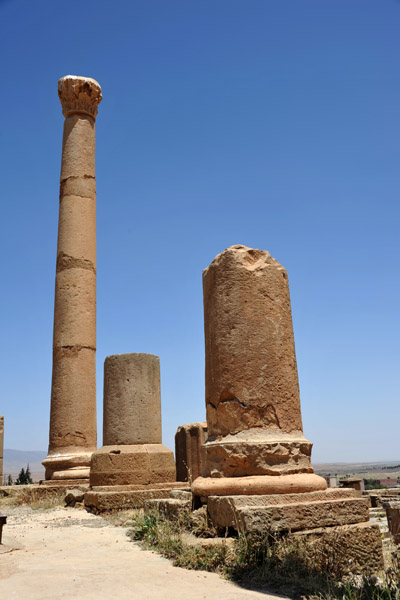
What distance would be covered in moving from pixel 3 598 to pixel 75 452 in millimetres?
8560

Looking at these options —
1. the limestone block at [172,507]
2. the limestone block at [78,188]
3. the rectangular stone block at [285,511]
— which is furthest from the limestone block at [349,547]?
the limestone block at [78,188]

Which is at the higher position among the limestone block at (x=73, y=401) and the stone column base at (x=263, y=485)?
the limestone block at (x=73, y=401)

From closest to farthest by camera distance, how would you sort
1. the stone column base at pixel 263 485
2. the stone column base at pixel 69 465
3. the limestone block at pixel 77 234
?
the stone column base at pixel 263 485
the stone column base at pixel 69 465
the limestone block at pixel 77 234

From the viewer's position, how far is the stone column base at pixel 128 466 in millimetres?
9711

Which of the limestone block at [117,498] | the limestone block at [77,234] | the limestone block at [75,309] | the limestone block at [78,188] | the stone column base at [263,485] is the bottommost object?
the limestone block at [117,498]

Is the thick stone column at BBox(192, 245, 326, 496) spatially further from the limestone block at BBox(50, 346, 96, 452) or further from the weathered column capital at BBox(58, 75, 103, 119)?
the weathered column capital at BBox(58, 75, 103, 119)

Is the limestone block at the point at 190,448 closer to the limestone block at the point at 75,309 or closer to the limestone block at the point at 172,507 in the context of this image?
the limestone block at the point at 75,309

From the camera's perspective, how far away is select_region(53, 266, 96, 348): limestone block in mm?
12914

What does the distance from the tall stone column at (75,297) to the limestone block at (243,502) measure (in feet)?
23.2

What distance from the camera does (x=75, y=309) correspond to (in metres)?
13.1

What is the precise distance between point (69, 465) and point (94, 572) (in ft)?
25.4

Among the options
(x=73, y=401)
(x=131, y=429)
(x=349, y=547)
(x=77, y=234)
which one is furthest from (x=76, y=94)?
(x=349, y=547)

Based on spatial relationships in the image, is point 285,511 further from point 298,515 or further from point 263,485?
point 263,485

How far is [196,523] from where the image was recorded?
5707 millimetres
